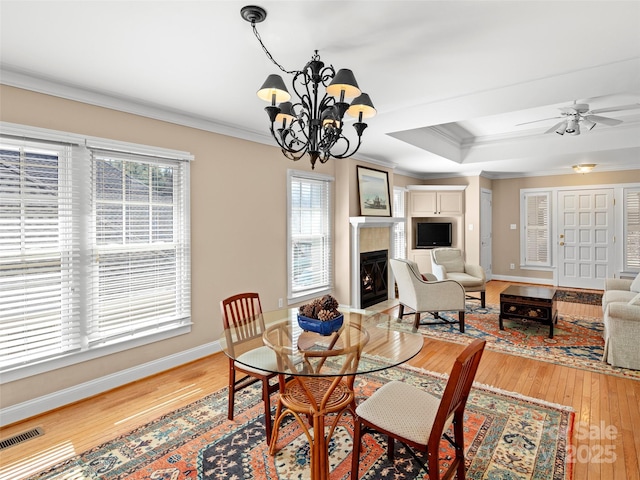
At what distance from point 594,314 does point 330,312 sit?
5036 millimetres

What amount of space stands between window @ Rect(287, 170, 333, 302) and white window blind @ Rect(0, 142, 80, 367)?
240cm

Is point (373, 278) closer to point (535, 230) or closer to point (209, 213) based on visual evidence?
point (209, 213)

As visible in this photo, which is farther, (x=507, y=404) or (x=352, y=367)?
(x=507, y=404)

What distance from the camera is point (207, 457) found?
2105 millimetres

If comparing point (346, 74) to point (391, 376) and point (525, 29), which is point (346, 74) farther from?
point (391, 376)

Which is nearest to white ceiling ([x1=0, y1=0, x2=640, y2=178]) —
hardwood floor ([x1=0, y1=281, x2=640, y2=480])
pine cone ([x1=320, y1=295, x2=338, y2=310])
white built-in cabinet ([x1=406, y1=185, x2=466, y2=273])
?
pine cone ([x1=320, y1=295, x2=338, y2=310])

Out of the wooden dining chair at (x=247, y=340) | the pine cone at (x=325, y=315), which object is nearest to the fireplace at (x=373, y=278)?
the wooden dining chair at (x=247, y=340)

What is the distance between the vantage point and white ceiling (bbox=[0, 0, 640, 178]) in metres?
1.83

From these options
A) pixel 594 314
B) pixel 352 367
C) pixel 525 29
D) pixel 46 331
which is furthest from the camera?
pixel 594 314

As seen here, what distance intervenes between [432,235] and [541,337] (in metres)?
3.40

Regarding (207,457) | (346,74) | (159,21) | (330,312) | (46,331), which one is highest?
(159,21)

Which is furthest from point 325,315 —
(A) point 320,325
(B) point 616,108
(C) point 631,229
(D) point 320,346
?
(C) point 631,229

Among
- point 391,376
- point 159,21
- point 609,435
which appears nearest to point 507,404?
point 609,435

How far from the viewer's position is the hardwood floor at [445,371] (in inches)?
83.0
